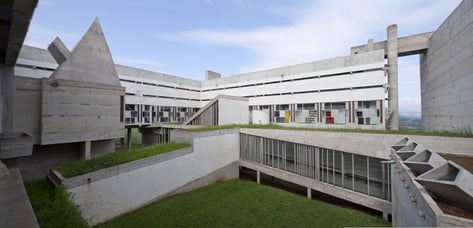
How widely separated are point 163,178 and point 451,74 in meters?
17.2

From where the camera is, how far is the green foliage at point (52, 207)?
210 inches

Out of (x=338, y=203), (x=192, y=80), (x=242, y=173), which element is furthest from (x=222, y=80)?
(x=338, y=203)

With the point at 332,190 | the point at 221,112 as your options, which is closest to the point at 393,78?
the point at 332,190

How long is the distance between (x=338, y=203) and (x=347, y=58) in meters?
13.8

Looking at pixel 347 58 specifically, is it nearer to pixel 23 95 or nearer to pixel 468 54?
pixel 468 54

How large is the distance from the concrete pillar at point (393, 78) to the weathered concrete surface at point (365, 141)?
9.22 metres

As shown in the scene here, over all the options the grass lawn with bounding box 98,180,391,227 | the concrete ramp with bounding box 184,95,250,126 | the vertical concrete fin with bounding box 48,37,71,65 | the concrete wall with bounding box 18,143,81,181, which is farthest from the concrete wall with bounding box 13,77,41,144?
the concrete ramp with bounding box 184,95,250,126

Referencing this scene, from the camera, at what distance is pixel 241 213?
389 inches

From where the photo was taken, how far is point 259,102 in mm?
25359

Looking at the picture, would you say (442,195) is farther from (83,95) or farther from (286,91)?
(286,91)

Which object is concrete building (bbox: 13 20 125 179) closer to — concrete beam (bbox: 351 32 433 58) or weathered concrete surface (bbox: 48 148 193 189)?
weathered concrete surface (bbox: 48 148 193 189)

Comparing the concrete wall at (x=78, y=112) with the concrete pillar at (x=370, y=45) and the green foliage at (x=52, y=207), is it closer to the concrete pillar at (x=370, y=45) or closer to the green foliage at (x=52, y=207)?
the green foliage at (x=52, y=207)

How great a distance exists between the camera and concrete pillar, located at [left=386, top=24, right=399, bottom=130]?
1627 cm

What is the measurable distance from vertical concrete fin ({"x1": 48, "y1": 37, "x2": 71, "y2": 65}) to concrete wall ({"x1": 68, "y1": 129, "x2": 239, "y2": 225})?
30.4 ft
